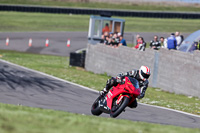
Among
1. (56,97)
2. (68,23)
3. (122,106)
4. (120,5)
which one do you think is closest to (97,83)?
(56,97)

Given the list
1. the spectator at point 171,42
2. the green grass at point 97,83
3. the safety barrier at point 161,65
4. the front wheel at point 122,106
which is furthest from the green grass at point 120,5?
the front wheel at point 122,106

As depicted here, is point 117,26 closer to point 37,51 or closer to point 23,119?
point 37,51

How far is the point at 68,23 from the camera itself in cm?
4966

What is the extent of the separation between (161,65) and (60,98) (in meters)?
6.11

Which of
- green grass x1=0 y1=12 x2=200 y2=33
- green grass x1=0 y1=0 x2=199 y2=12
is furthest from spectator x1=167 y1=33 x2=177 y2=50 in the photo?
green grass x1=0 y1=0 x2=199 y2=12

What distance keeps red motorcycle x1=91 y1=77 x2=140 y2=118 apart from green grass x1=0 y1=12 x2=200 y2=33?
3510 cm

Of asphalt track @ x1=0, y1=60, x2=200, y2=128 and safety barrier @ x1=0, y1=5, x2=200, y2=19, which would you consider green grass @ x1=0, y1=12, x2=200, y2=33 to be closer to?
safety barrier @ x1=0, y1=5, x2=200, y2=19

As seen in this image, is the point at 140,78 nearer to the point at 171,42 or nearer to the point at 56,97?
the point at 56,97

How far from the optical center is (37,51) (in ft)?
106

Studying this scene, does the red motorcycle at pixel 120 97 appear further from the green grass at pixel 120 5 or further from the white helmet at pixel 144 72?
the green grass at pixel 120 5

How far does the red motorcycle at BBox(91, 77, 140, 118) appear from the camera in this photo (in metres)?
9.65

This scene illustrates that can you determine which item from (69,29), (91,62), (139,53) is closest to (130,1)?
(69,29)

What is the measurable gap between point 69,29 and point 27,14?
7.02 m

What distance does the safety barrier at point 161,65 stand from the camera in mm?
16406
